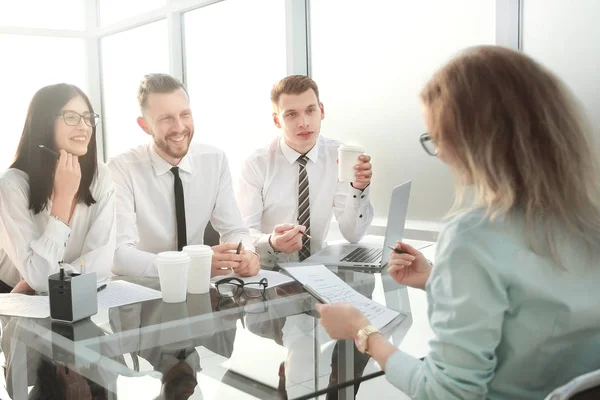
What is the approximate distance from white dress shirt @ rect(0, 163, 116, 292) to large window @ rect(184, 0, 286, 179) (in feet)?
7.31

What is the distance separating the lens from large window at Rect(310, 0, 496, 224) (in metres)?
2.93

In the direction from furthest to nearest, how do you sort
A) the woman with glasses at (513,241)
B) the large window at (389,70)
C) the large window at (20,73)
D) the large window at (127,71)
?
the large window at (20,73) < the large window at (127,71) < the large window at (389,70) < the woman with glasses at (513,241)

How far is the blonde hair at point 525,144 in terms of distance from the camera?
0.93 m

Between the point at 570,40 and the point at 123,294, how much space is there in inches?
81.4

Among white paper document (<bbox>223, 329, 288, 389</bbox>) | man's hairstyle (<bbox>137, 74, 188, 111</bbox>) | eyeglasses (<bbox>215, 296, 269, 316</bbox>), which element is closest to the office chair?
white paper document (<bbox>223, 329, 288, 389</bbox>)

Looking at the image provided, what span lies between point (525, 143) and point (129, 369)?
34.3 inches

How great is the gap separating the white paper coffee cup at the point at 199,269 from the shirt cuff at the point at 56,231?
45 cm

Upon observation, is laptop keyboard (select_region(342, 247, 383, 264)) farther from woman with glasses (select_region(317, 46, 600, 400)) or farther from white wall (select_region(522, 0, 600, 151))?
woman with glasses (select_region(317, 46, 600, 400))

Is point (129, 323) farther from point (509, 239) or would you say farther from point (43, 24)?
point (43, 24)

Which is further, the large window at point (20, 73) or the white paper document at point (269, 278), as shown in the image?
the large window at point (20, 73)

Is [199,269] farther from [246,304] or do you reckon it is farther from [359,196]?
[359,196]

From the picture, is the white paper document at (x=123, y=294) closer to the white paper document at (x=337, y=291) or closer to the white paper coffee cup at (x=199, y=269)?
the white paper coffee cup at (x=199, y=269)

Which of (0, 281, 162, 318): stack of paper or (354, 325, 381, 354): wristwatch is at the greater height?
(354, 325, 381, 354): wristwatch

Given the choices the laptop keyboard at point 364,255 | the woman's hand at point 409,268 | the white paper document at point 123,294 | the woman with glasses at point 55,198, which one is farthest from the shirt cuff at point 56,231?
the woman's hand at point 409,268
